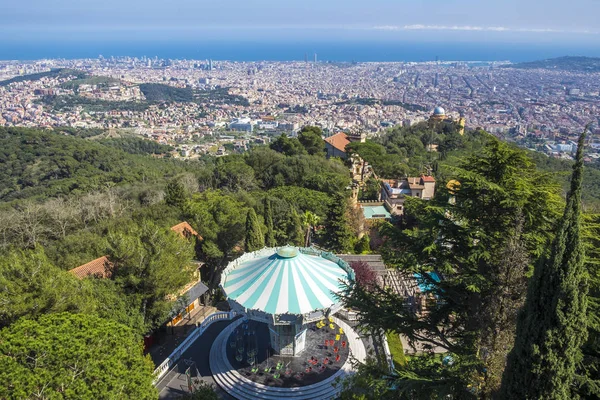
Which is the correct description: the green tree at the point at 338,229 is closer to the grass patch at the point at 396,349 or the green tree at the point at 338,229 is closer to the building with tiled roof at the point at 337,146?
the grass patch at the point at 396,349

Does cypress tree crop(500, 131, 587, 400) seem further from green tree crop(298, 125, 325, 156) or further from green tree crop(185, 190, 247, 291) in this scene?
green tree crop(298, 125, 325, 156)

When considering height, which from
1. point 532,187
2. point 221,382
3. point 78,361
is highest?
point 532,187

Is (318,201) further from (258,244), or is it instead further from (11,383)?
(11,383)

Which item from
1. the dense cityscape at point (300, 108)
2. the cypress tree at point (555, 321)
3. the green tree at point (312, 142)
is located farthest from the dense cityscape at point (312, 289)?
the dense cityscape at point (300, 108)

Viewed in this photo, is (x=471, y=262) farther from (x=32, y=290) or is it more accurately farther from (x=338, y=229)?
(x=338, y=229)

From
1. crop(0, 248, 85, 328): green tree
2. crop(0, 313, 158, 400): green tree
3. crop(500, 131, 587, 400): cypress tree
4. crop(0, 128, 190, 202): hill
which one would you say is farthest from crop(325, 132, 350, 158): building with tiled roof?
crop(500, 131, 587, 400): cypress tree

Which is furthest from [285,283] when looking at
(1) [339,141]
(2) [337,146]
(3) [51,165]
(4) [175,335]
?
(3) [51,165]

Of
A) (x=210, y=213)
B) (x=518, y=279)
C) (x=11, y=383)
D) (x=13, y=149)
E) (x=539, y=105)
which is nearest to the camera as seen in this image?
(x=518, y=279)

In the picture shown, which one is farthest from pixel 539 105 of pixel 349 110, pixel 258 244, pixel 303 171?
pixel 258 244
